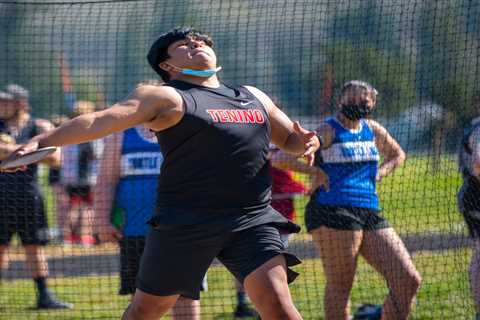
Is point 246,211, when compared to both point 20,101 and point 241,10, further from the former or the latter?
point 20,101

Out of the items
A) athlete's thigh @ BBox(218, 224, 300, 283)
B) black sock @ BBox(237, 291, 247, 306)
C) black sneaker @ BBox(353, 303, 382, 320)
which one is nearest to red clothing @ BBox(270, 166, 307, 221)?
black sock @ BBox(237, 291, 247, 306)

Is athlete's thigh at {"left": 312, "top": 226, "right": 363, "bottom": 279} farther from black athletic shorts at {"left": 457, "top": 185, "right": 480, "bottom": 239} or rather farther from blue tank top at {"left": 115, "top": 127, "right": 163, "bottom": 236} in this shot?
blue tank top at {"left": 115, "top": 127, "right": 163, "bottom": 236}

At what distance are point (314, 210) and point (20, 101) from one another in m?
2.71

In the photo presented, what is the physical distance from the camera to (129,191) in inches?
234

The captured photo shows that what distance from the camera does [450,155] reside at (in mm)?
6203

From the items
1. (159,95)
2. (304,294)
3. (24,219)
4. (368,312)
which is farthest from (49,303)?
(159,95)

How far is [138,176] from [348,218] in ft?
4.46

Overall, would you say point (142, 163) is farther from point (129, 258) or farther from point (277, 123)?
point (277, 123)

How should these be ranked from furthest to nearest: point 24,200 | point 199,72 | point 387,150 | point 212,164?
point 24,200, point 387,150, point 199,72, point 212,164

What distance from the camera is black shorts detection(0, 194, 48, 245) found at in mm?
6746

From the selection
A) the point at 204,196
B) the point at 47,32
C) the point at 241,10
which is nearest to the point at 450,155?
the point at 241,10

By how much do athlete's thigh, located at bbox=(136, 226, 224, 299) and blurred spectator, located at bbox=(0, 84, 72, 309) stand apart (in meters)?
2.70

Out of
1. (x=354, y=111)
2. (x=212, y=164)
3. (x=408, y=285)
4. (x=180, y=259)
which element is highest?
(x=354, y=111)

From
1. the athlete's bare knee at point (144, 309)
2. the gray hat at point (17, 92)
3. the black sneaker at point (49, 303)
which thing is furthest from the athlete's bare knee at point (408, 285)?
the gray hat at point (17, 92)
